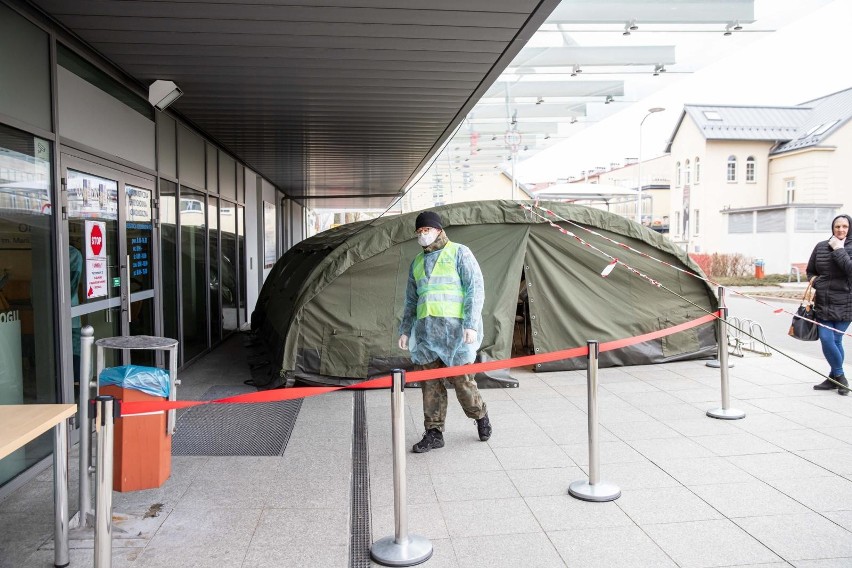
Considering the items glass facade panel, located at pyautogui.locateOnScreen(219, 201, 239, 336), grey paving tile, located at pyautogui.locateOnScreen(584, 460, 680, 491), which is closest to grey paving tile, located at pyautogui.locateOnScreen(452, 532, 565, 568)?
grey paving tile, located at pyautogui.locateOnScreen(584, 460, 680, 491)

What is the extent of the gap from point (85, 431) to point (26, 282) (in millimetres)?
1433

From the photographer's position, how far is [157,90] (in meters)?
6.11

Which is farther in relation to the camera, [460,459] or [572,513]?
[460,459]

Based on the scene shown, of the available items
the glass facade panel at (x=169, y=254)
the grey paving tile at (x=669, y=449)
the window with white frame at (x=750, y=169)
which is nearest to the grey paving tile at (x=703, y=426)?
the grey paving tile at (x=669, y=449)

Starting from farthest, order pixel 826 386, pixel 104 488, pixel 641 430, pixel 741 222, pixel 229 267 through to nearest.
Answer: pixel 741 222 → pixel 229 267 → pixel 826 386 → pixel 641 430 → pixel 104 488

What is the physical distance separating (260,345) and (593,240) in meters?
4.77

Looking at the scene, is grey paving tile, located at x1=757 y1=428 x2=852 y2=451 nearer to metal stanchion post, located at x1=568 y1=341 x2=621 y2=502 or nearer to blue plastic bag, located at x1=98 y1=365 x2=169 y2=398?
metal stanchion post, located at x1=568 y1=341 x2=621 y2=502

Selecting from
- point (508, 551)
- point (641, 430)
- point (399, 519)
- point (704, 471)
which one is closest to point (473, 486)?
point (508, 551)

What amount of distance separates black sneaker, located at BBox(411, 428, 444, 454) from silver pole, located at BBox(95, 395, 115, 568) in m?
2.40

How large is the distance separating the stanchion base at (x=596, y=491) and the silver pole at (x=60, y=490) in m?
2.70

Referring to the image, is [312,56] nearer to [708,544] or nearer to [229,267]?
[708,544]

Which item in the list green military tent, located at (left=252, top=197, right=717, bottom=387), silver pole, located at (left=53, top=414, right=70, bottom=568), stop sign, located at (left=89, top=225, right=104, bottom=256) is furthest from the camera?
green military tent, located at (left=252, top=197, right=717, bottom=387)

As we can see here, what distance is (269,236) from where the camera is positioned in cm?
1463

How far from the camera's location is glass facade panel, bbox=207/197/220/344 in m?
9.12
